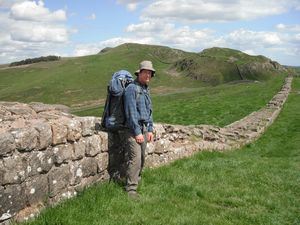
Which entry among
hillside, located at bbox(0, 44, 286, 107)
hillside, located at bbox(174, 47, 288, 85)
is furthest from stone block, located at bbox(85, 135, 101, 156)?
hillside, located at bbox(174, 47, 288, 85)

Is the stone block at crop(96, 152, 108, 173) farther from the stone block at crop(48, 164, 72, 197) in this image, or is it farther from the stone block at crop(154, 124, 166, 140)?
the stone block at crop(154, 124, 166, 140)

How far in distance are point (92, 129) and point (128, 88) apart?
1.13 metres

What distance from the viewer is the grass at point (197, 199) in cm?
732

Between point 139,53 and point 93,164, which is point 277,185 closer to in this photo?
point 93,164

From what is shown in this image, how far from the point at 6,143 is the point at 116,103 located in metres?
3.02

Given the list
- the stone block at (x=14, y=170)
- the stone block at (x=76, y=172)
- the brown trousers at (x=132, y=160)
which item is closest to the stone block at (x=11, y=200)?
the stone block at (x=14, y=170)

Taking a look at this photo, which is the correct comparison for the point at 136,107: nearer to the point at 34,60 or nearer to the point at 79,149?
the point at 79,149

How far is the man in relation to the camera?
872 cm

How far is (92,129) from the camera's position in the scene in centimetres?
896

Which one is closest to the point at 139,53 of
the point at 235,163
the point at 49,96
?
the point at 49,96

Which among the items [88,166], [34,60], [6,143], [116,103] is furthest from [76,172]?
[34,60]

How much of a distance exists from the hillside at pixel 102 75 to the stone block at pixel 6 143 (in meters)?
74.7

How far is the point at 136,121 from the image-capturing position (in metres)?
8.73

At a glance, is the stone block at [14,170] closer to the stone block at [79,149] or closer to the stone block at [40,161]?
the stone block at [40,161]
